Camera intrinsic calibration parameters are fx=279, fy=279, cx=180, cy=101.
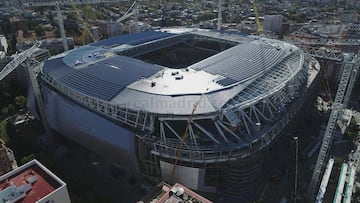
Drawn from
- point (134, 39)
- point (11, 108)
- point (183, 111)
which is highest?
point (134, 39)

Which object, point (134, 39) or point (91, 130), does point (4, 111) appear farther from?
point (134, 39)

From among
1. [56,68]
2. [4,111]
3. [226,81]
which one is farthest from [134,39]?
[226,81]

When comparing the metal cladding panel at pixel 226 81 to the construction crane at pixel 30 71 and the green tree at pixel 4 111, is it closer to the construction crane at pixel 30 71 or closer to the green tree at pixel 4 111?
the construction crane at pixel 30 71

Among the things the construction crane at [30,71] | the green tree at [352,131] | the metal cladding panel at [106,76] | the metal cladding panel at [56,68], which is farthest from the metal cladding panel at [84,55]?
the green tree at [352,131]

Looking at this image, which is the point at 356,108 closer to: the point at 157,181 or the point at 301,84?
the point at 301,84

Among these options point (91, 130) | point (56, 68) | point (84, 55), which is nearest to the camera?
point (91, 130)
